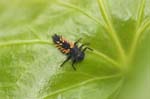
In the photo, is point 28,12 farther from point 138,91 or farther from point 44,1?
point 138,91

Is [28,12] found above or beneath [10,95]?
above

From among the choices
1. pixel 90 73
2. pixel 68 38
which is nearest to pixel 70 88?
pixel 90 73

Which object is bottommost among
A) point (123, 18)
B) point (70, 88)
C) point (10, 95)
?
point (10, 95)

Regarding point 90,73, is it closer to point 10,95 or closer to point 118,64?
point 118,64
